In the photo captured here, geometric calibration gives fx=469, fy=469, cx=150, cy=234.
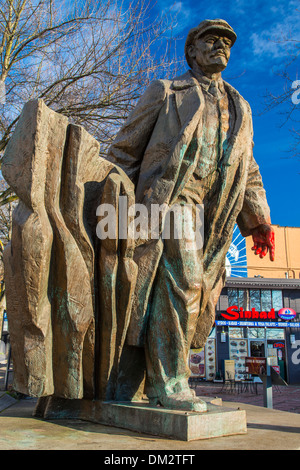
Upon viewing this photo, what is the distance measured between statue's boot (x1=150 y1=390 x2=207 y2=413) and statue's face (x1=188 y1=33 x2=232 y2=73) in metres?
2.37

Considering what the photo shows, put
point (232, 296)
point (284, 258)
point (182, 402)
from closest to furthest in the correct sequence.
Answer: point (182, 402)
point (232, 296)
point (284, 258)

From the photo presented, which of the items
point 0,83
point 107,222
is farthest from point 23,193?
point 0,83

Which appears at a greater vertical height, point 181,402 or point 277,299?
point 277,299

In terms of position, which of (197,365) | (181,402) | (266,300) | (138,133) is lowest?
(197,365)

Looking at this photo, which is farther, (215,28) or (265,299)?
(265,299)

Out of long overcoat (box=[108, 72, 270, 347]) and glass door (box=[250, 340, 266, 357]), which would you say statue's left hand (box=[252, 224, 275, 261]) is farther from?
glass door (box=[250, 340, 266, 357])

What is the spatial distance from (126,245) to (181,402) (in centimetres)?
101

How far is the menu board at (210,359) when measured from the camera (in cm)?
2033

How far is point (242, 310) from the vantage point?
72.8 feet

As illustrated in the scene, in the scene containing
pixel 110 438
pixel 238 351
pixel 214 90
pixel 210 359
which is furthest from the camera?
pixel 238 351

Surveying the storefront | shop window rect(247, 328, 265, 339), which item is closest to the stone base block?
the storefront

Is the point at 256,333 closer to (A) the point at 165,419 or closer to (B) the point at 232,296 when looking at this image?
(B) the point at 232,296

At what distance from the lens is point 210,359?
20.8 metres

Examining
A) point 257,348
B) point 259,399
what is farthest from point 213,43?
point 257,348
